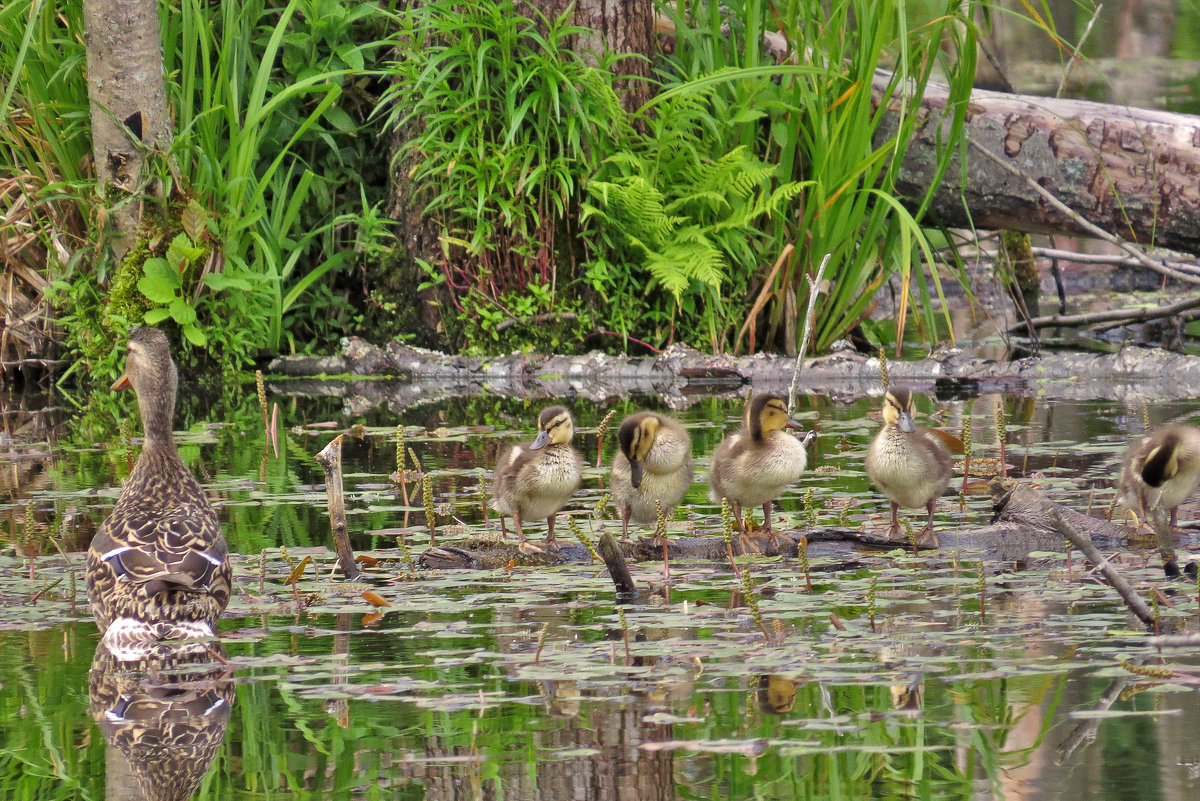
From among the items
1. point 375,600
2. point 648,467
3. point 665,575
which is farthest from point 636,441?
point 375,600

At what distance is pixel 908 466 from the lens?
205 inches

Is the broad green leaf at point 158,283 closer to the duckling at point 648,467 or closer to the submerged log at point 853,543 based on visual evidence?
the duckling at point 648,467

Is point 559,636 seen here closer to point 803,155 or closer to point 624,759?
point 624,759

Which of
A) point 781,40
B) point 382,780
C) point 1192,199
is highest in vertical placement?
point 781,40

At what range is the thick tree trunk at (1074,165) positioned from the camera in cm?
946

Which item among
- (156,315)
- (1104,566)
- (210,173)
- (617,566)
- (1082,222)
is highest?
(210,173)

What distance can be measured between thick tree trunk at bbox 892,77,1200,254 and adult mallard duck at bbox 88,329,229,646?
621 centimetres

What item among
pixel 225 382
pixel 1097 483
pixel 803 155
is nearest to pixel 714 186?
pixel 803 155

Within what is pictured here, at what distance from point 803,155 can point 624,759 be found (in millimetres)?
7747

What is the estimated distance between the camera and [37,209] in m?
10.6

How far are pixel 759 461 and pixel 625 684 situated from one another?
1894 mm

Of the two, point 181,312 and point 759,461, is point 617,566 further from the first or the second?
point 181,312

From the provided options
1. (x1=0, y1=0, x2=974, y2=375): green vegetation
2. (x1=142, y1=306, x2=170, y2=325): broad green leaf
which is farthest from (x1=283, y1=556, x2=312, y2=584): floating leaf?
(x1=142, y1=306, x2=170, y2=325): broad green leaf

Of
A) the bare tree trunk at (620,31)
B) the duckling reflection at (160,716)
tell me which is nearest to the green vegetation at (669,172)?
the bare tree trunk at (620,31)
